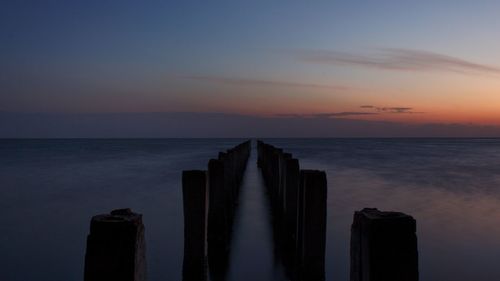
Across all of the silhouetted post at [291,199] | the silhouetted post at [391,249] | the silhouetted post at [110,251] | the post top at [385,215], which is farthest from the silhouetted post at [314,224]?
the silhouetted post at [110,251]

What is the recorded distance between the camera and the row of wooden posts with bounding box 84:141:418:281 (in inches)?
93.0

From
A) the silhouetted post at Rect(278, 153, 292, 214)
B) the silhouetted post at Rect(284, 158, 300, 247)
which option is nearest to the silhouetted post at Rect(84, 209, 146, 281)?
the silhouetted post at Rect(284, 158, 300, 247)

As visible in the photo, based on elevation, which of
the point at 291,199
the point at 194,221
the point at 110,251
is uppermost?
the point at 110,251

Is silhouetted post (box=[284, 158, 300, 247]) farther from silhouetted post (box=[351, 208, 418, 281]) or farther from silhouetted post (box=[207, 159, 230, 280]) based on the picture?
silhouetted post (box=[351, 208, 418, 281])

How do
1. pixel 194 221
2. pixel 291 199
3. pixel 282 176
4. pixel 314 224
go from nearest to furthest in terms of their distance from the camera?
pixel 314 224, pixel 194 221, pixel 291 199, pixel 282 176

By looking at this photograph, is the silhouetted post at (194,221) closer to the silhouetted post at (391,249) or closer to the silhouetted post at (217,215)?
the silhouetted post at (217,215)

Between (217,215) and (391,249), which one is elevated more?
(391,249)

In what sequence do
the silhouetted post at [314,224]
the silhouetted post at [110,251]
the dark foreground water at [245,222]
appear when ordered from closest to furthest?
1. the silhouetted post at [110,251]
2. the silhouetted post at [314,224]
3. the dark foreground water at [245,222]

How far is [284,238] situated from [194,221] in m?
3.06

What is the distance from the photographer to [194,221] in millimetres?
5211

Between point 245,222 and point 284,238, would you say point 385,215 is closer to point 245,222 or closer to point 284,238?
point 284,238

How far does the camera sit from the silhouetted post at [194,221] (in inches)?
205

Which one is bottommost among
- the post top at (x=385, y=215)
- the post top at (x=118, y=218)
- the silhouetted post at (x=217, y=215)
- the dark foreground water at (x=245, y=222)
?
the dark foreground water at (x=245, y=222)

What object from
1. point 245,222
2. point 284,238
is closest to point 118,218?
point 284,238
